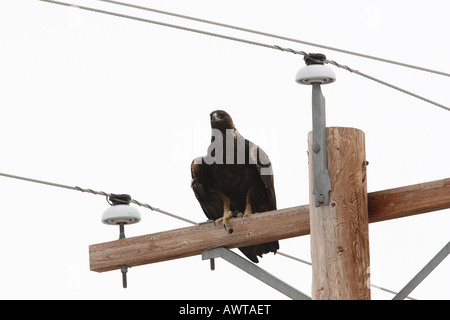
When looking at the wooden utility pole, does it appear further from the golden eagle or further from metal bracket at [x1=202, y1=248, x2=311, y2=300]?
the golden eagle

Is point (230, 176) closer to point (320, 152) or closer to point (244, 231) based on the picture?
point (244, 231)

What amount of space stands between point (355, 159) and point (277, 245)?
2050 mm

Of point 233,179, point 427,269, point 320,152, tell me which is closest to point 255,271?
point 320,152

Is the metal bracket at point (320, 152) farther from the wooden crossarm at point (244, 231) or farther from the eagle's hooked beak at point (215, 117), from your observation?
the eagle's hooked beak at point (215, 117)

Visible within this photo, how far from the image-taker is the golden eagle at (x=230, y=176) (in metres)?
8.66

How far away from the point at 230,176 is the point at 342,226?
2.77 meters

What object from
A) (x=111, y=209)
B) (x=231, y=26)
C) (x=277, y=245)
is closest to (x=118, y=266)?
(x=111, y=209)

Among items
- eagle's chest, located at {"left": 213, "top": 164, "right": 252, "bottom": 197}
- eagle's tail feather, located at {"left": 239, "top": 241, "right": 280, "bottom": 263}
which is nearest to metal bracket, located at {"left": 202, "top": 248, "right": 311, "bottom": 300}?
eagle's tail feather, located at {"left": 239, "top": 241, "right": 280, "bottom": 263}

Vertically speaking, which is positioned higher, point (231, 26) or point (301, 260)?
point (231, 26)

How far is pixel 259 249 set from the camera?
823cm

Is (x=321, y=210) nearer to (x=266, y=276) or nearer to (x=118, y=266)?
(x=266, y=276)

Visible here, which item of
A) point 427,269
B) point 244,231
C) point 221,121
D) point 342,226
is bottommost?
point 427,269

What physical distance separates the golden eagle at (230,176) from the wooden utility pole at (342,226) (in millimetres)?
2352

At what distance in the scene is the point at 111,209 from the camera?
25.6ft
